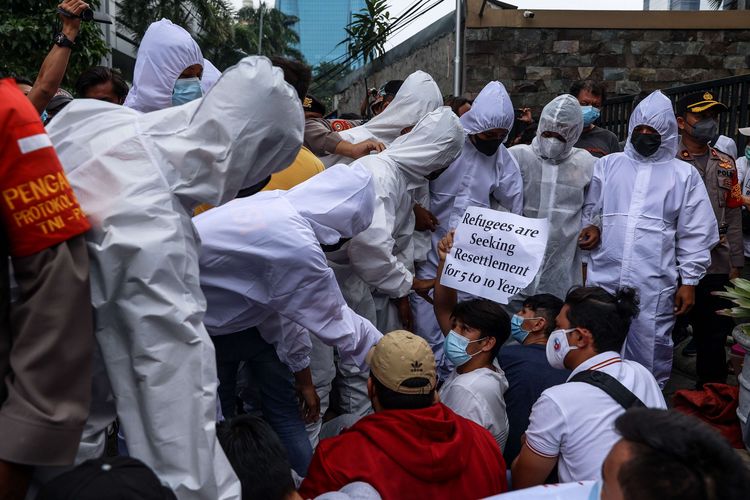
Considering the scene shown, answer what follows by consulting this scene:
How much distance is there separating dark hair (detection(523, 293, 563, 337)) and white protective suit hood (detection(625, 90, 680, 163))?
1.59 metres

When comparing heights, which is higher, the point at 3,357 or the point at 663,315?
the point at 3,357

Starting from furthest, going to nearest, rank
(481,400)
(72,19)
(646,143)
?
(646,143)
(72,19)
(481,400)

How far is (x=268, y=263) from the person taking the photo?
9.02 ft

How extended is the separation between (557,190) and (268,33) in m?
49.6

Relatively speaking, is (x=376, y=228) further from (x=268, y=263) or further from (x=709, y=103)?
(x=709, y=103)

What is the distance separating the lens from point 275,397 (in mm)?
3369

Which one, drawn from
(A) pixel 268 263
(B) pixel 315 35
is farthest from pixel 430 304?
(B) pixel 315 35

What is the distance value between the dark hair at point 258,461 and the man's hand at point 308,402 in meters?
1.12

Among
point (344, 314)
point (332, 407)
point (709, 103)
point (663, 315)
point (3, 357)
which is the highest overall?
point (709, 103)

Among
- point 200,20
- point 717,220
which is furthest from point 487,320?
point 200,20

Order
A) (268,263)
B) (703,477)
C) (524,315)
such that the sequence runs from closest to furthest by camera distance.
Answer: (703,477) → (268,263) → (524,315)

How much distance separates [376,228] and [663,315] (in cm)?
211

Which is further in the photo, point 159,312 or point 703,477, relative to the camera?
point 159,312

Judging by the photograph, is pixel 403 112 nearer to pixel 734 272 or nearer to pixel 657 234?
pixel 657 234
